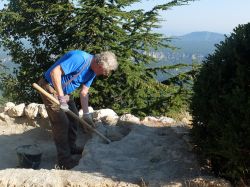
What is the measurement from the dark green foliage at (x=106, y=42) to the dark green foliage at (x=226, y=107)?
21.7 feet

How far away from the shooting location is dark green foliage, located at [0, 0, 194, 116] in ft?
39.9

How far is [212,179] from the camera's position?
15.7 feet

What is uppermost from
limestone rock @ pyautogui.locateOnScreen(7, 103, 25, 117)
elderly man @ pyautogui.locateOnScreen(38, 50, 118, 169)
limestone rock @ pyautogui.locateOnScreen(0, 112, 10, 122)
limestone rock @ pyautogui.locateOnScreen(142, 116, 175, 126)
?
elderly man @ pyautogui.locateOnScreen(38, 50, 118, 169)

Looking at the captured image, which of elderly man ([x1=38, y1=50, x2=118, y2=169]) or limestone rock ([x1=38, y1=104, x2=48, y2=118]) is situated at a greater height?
elderly man ([x1=38, y1=50, x2=118, y2=169])

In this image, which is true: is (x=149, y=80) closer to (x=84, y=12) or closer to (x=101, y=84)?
(x=101, y=84)

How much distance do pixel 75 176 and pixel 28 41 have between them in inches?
426

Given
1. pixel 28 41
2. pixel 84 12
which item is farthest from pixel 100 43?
pixel 28 41

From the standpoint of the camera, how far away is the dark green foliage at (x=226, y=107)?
439 centimetres

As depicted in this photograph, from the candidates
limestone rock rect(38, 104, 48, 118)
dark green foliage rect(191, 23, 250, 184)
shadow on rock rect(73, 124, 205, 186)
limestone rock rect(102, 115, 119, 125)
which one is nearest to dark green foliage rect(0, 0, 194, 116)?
limestone rock rect(38, 104, 48, 118)

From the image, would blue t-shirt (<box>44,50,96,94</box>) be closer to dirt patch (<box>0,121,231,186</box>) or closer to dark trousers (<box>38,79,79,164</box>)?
dark trousers (<box>38,79,79,164</box>)

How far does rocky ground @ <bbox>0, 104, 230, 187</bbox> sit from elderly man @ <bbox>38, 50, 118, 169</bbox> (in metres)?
0.39

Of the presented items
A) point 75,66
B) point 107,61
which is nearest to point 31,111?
point 75,66

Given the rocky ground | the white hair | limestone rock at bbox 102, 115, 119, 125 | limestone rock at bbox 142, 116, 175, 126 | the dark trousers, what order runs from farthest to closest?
1. limestone rock at bbox 102, 115, 119, 125
2. limestone rock at bbox 142, 116, 175, 126
3. the dark trousers
4. the white hair
5. the rocky ground

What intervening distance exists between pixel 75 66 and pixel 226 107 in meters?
2.32
